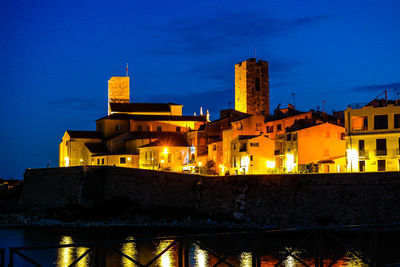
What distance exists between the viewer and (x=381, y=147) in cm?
3656

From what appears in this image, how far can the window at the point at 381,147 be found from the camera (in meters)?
36.3

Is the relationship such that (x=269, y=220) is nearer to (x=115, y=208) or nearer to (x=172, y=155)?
(x=115, y=208)

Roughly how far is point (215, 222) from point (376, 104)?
14.9 m

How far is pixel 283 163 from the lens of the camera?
47125 millimetres

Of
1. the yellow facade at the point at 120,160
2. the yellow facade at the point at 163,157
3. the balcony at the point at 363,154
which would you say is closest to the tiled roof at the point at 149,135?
the yellow facade at the point at 163,157

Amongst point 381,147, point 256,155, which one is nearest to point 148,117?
point 256,155

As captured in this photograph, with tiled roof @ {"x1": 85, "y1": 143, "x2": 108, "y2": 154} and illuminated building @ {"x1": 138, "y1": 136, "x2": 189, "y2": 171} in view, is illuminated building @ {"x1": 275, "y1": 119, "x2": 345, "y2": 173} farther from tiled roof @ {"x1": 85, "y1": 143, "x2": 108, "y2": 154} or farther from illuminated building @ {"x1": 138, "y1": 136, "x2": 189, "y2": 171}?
tiled roof @ {"x1": 85, "y1": 143, "x2": 108, "y2": 154}

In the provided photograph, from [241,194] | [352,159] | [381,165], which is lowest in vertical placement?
[241,194]

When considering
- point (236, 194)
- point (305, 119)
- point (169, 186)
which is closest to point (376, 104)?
point (305, 119)

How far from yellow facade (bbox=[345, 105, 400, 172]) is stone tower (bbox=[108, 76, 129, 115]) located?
4652 cm

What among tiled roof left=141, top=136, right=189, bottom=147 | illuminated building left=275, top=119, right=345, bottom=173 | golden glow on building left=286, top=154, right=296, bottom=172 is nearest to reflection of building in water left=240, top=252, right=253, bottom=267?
illuminated building left=275, top=119, right=345, bottom=173

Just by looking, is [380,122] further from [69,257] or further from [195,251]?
[69,257]

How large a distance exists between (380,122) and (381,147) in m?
1.84

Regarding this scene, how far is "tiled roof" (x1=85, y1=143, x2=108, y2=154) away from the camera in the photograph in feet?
200
